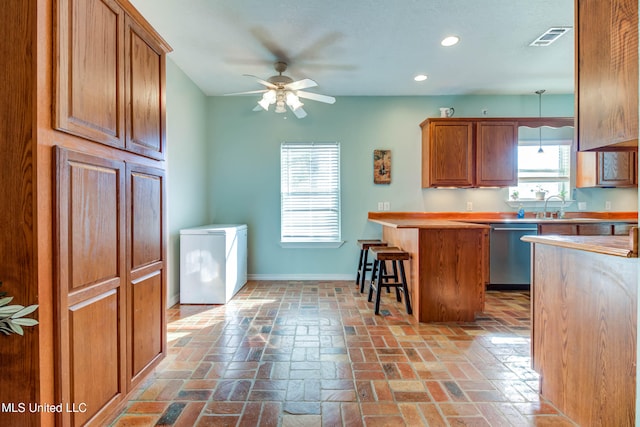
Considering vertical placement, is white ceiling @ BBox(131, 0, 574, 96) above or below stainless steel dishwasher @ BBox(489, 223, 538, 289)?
above

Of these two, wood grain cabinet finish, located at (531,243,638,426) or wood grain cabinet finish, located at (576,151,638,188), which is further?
wood grain cabinet finish, located at (576,151,638,188)

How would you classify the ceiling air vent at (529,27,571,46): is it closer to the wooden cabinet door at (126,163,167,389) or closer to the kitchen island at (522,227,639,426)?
the kitchen island at (522,227,639,426)

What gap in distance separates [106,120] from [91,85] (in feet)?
0.52

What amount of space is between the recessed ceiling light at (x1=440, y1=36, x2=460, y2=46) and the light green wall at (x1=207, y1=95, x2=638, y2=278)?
1521 millimetres

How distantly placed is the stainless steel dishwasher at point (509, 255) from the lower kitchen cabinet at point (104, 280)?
3.89 metres

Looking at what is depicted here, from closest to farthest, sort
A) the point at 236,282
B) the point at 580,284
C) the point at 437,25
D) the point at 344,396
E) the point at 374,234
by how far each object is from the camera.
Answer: the point at 580,284 → the point at 344,396 → the point at 437,25 → the point at 236,282 → the point at 374,234

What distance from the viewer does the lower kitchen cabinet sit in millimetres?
1234

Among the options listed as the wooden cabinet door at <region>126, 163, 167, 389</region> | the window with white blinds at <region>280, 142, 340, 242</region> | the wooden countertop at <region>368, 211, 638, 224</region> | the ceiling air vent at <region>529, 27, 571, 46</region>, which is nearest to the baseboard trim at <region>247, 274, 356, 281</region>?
the window with white blinds at <region>280, 142, 340, 242</region>

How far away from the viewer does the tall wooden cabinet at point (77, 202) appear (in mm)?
1120

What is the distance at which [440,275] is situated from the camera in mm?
2943

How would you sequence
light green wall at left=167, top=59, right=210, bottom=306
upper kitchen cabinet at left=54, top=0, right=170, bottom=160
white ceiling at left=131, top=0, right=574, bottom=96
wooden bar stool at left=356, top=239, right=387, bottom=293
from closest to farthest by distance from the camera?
upper kitchen cabinet at left=54, top=0, right=170, bottom=160, white ceiling at left=131, top=0, right=574, bottom=96, light green wall at left=167, top=59, right=210, bottom=306, wooden bar stool at left=356, top=239, right=387, bottom=293

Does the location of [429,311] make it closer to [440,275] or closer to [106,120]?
[440,275]

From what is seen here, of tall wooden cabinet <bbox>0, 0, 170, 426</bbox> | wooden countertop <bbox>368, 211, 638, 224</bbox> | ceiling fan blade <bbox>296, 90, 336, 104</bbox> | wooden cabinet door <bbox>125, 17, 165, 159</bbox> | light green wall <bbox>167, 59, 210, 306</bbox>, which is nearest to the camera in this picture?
tall wooden cabinet <bbox>0, 0, 170, 426</bbox>

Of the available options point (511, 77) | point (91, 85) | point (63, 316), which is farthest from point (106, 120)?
point (511, 77)
